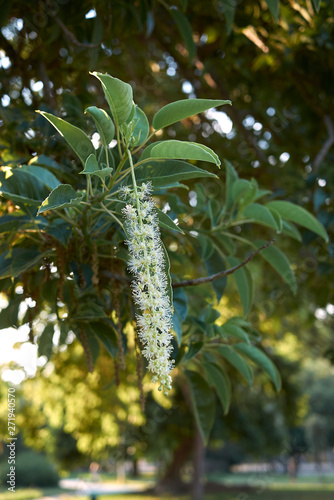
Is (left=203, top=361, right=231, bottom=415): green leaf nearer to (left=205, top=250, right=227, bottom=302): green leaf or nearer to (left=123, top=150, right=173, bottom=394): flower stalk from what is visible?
(left=205, top=250, right=227, bottom=302): green leaf

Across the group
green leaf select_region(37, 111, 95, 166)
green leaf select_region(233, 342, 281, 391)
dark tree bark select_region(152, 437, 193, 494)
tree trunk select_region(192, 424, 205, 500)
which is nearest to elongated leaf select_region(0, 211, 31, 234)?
green leaf select_region(37, 111, 95, 166)

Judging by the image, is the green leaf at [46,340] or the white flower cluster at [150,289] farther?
the green leaf at [46,340]

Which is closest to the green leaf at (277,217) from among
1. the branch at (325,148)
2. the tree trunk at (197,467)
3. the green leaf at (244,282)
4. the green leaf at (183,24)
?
the green leaf at (244,282)

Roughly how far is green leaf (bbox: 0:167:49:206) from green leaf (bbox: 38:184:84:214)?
9 centimetres

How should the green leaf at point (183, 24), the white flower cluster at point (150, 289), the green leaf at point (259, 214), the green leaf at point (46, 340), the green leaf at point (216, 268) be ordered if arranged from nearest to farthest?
the white flower cluster at point (150, 289)
the green leaf at point (259, 214)
the green leaf at point (216, 268)
the green leaf at point (46, 340)
the green leaf at point (183, 24)

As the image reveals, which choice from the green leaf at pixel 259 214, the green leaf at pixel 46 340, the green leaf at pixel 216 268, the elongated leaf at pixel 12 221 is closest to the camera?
the elongated leaf at pixel 12 221

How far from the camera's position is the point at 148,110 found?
3525mm

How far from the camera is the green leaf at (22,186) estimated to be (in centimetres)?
76

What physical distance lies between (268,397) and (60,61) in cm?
972

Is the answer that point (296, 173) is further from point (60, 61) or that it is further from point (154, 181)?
point (154, 181)

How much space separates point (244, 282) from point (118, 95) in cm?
59

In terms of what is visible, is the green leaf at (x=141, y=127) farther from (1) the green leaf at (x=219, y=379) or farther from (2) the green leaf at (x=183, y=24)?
(2) the green leaf at (x=183, y=24)

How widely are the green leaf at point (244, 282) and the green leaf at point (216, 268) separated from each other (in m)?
0.03

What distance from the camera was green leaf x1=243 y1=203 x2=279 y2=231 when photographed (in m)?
0.98
